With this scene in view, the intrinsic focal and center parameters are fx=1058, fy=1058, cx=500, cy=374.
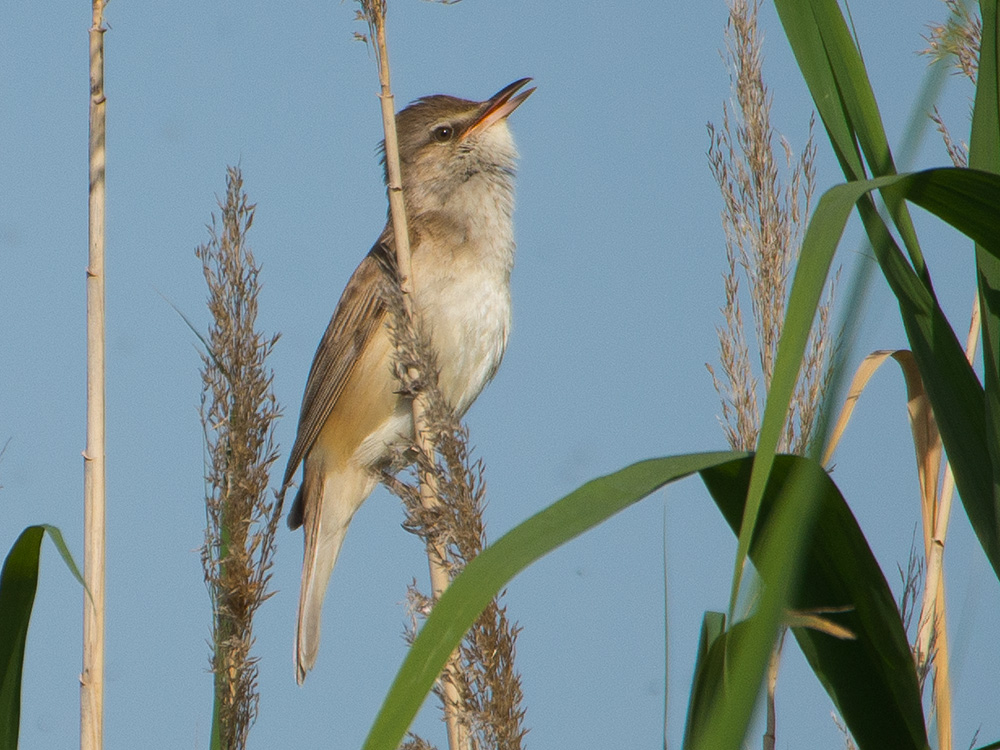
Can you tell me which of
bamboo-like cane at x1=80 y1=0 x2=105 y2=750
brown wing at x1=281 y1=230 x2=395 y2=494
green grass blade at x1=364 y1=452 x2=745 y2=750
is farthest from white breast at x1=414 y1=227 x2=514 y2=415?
green grass blade at x1=364 y1=452 x2=745 y2=750

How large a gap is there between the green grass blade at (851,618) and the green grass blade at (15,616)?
804 millimetres

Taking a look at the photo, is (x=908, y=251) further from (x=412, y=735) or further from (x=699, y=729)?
(x=412, y=735)

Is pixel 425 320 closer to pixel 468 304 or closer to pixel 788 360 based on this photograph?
pixel 468 304

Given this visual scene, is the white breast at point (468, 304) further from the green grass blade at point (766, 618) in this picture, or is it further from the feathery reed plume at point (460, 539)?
the green grass blade at point (766, 618)

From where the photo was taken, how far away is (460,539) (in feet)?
4.62

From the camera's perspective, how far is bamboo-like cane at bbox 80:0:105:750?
Result: 5.22 feet

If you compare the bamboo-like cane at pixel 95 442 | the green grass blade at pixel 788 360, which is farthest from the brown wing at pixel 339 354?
the green grass blade at pixel 788 360

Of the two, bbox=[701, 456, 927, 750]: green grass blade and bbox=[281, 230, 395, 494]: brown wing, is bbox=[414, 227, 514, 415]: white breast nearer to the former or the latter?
bbox=[281, 230, 395, 494]: brown wing

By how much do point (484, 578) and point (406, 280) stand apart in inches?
53.9

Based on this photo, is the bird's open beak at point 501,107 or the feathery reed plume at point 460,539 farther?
the bird's open beak at point 501,107

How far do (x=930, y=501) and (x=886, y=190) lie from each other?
0.88 meters

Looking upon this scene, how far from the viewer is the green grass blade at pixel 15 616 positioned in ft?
4.13

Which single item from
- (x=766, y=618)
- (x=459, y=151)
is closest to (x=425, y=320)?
(x=459, y=151)

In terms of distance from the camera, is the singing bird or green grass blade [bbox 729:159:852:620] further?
the singing bird
